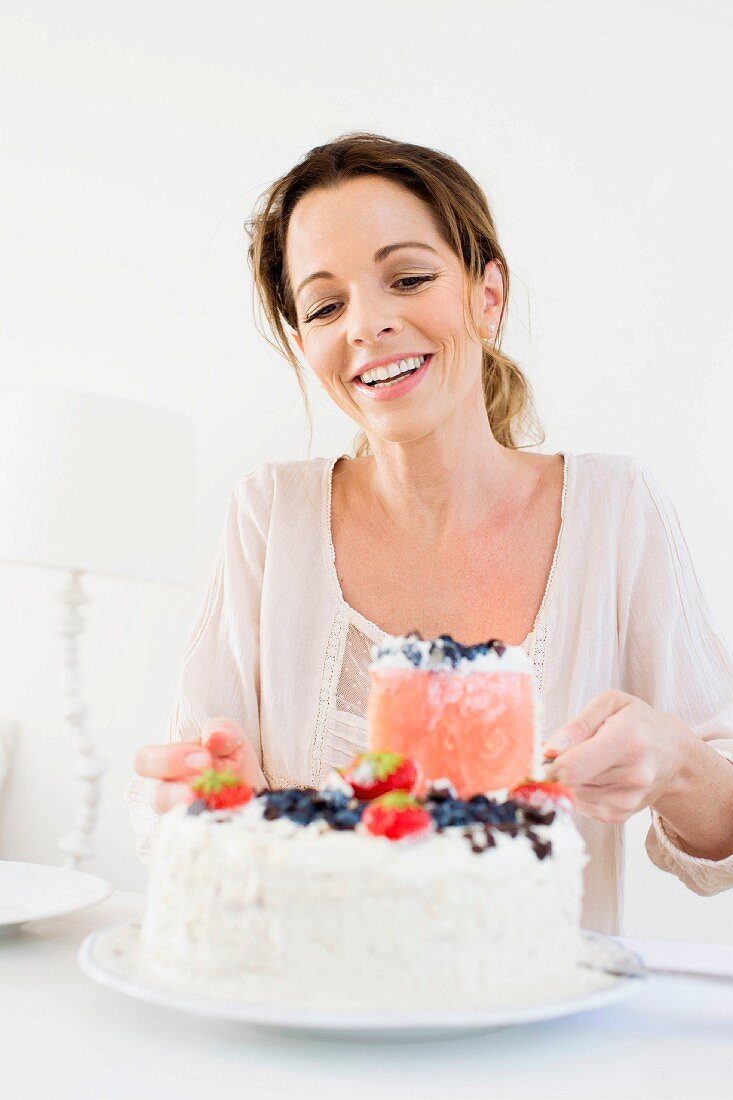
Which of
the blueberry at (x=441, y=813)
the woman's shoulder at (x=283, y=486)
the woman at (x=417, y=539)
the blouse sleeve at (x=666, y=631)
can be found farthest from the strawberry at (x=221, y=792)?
the woman's shoulder at (x=283, y=486)

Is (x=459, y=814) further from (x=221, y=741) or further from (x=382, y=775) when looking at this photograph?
(x=221, y=741)

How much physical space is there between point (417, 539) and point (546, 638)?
9.8 inches

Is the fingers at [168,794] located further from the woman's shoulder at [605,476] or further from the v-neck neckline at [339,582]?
the woman's shoulder at [605,476]

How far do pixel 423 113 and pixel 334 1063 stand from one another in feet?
8.57

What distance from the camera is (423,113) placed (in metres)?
2.91

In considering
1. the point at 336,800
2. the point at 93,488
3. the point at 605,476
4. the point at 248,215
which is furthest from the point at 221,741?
the point at 248,215

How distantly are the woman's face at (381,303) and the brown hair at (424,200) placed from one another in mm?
23

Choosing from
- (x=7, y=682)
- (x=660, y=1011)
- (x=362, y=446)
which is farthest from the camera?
(x=7, y=682)

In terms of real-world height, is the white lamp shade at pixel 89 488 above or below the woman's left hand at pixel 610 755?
above

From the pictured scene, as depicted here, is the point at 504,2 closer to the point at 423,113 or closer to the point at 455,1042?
the point at 423,113

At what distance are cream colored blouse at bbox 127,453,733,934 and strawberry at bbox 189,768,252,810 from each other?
25.0 inches

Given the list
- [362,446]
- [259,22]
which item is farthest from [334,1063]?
[259,22]

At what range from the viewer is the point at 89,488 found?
7.60 feet

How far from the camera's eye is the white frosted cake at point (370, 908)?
2.42 feet
